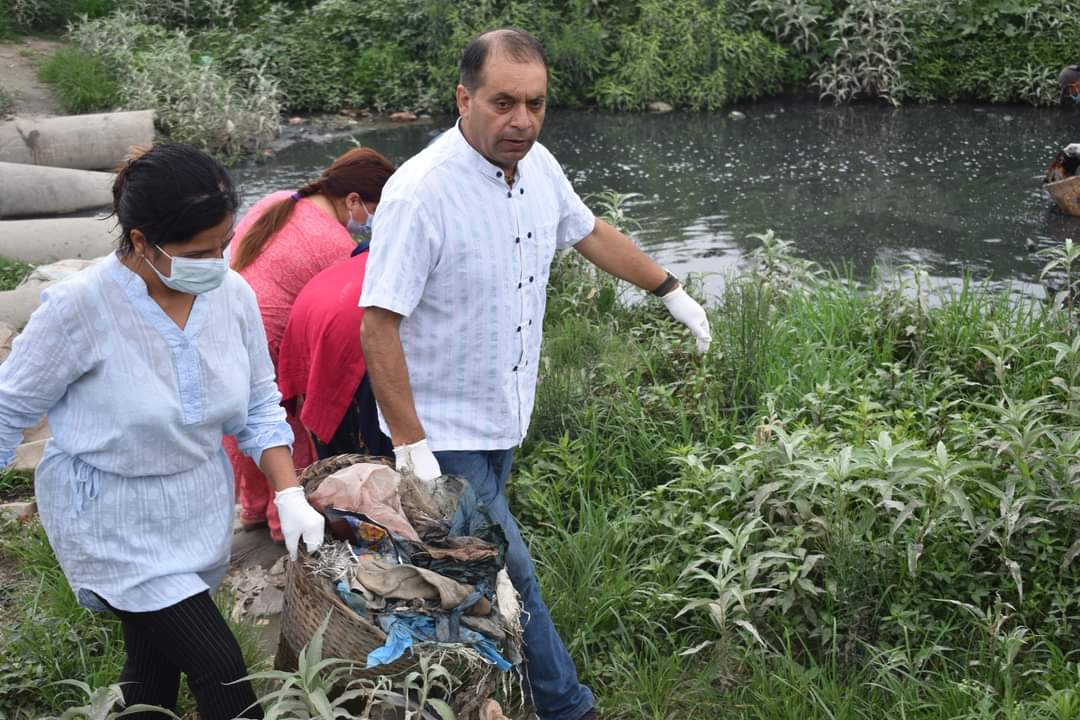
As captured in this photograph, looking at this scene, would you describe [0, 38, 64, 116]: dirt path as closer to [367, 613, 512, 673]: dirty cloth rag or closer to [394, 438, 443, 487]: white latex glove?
[394, 438, 443, 487]: white latex glove

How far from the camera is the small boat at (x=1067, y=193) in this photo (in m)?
8.22

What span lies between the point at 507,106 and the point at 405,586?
117 centimetres

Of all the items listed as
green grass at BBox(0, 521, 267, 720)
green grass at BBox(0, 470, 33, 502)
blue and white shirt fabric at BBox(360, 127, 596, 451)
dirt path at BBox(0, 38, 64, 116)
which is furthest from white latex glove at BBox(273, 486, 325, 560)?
dirt path at BBox(0, 38, 64, 116)

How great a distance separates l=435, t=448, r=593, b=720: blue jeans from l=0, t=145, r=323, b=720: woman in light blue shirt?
1.84 feet

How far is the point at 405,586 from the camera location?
2582 mm

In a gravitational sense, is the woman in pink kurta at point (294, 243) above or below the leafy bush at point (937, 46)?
above

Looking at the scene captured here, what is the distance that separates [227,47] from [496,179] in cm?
1107

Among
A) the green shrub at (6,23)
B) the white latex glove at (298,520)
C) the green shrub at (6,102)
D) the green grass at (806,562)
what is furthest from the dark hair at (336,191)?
the green shrub at (6,23)

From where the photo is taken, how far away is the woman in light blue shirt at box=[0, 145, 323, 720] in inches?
95.4

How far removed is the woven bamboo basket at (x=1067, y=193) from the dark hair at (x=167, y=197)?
7.17 m

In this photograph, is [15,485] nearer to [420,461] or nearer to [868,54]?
[420,461]

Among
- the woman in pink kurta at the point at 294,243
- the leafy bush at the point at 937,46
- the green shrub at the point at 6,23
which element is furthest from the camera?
the green shrub at the point at 6,23

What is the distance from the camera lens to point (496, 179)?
Result: 299 cm

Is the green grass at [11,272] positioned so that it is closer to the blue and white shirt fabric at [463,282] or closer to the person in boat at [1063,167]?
the blue and white shirt fabric at [463,282]
